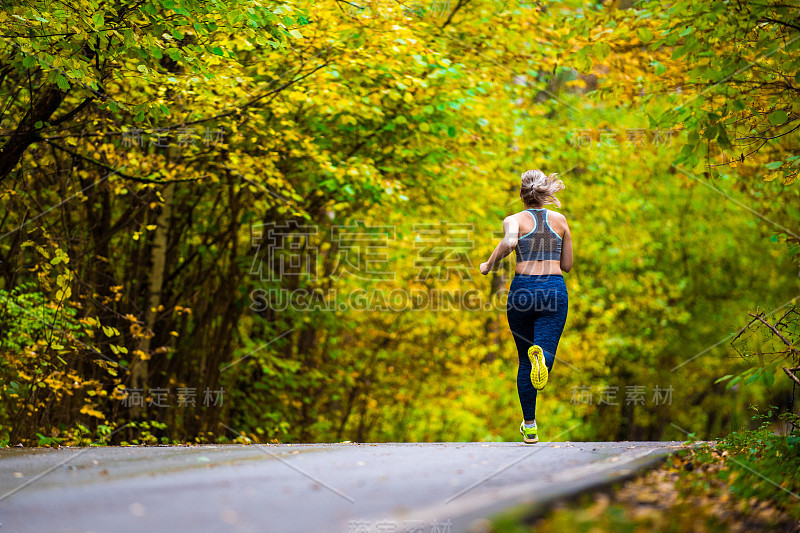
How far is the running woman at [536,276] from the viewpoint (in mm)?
7293

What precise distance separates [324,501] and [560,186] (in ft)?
12.0

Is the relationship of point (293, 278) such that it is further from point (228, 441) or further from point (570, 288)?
point (570, 288)

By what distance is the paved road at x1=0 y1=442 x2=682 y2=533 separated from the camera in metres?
4.67

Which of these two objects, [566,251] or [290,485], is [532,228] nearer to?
[566,251]

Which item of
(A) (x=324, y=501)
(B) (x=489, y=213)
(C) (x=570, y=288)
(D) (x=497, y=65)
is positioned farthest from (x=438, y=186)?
(A) (x=324, y=501)

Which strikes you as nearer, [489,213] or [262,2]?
[262,2]

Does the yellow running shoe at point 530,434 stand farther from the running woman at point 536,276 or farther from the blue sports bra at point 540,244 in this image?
the blue sports bra at point 540,244

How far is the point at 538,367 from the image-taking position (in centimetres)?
716

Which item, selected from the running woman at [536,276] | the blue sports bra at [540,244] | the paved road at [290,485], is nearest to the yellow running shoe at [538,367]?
the running woman at [536,276]

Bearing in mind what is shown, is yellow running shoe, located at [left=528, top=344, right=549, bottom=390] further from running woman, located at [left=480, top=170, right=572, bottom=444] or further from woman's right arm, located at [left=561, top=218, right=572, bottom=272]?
woman's right arm, located at [left=561, top=218, right=572, bottom=272]

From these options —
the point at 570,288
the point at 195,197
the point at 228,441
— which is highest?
the point at 195,197

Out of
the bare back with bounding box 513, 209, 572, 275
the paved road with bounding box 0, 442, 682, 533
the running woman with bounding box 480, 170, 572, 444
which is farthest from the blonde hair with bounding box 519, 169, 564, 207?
the paved road with bounding box 0, 442, 682, 533

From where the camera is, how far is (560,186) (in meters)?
7.54

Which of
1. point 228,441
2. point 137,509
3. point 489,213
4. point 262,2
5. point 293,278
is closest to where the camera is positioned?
point 137,509
